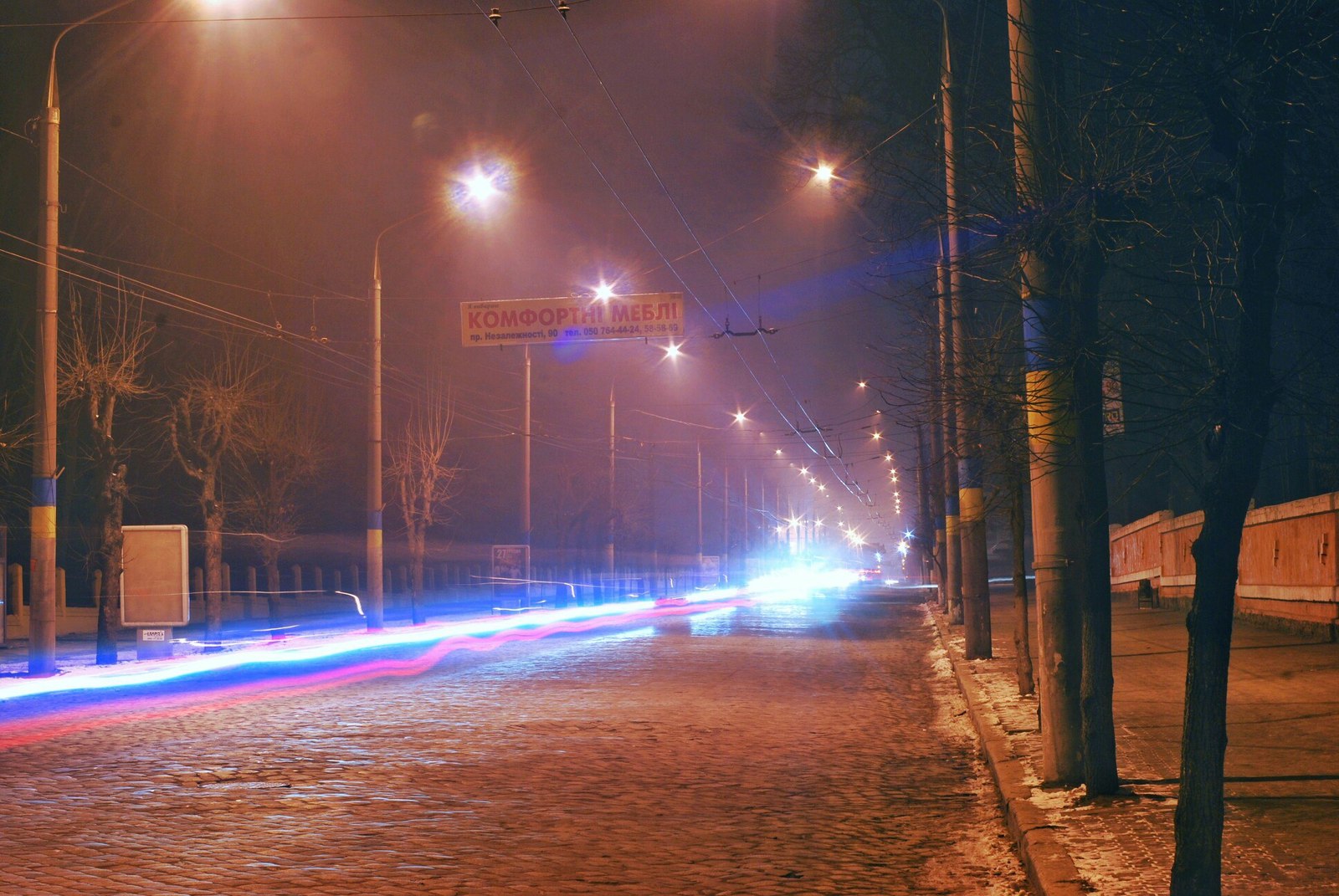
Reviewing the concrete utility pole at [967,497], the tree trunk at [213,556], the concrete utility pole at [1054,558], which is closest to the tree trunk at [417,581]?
the tree trunk at [213,556]

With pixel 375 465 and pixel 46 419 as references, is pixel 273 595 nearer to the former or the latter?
pixel 375 465

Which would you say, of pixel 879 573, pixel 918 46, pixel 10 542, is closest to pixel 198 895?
pixel 918 46

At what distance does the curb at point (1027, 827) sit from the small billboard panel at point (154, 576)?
56.7 ft

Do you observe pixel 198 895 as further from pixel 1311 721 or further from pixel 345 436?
pixel 345 436

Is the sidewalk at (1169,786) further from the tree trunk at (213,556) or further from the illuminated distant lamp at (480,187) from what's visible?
the tree trunk at (213,556)

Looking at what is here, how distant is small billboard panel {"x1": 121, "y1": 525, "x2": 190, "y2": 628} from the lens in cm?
2520

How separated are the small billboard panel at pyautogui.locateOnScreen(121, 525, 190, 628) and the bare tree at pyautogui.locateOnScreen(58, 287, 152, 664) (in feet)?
0.79

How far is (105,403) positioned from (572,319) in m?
11.4

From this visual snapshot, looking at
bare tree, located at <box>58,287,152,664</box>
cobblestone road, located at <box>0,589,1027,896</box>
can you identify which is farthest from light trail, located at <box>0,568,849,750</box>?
bare tree, located at <box>58,287,152,664</box>

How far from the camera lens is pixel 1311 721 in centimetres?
1177

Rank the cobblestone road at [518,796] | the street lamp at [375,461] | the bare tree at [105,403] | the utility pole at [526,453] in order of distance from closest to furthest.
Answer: the cobblestone road at [518,796] → the bare tree at [105,403] → the street lamp at [375,461] → the utility pole at [526,453]

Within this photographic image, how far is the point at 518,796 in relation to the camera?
9641 mm

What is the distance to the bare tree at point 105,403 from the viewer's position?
24.9 metres

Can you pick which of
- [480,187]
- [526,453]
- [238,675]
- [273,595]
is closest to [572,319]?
[480,187]
